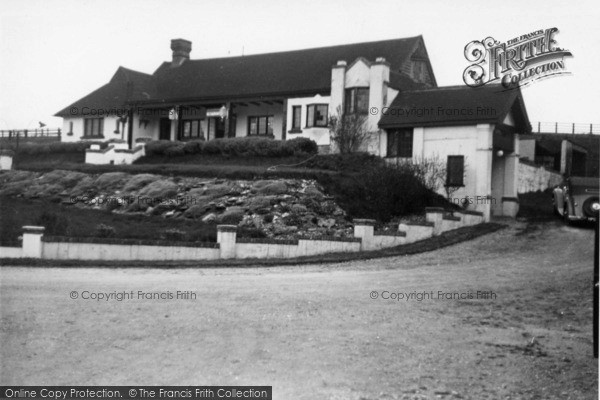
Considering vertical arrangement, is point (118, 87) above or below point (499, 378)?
above

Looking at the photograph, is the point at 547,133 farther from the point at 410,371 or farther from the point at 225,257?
the point at 410,371

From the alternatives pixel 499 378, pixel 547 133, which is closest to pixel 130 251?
pixel 499 378

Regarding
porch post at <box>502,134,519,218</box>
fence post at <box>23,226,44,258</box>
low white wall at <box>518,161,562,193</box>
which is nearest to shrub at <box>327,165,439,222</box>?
porch post at <box>502,134,519,218</box>

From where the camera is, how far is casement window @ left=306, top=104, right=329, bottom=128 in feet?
127

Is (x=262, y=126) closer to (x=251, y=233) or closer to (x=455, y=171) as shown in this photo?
(x=455, y=171)

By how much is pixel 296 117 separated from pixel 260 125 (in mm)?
4678

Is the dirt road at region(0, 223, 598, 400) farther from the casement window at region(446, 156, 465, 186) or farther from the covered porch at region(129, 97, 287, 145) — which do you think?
the covered porch at region(129, 97, 287, 145)

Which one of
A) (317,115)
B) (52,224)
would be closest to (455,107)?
(317,115)

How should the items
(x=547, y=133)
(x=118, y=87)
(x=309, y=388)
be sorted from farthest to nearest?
(x=547, y=133) → (x=118, y=87) → (x=309, y=388)

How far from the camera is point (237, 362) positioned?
10.0 metres

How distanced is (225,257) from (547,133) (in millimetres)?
45419

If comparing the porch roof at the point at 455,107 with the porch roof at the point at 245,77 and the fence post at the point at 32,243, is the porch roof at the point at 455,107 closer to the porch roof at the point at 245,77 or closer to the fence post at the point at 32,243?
the porch roof at the point at 245,77

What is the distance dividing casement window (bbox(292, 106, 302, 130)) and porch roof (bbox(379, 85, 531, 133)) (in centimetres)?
619

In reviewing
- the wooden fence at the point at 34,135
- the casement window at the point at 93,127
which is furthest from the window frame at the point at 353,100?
the wooden fence at the point at 34,135
